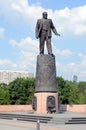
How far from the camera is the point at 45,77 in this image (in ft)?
79.7

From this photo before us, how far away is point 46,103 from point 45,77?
157 centimetres

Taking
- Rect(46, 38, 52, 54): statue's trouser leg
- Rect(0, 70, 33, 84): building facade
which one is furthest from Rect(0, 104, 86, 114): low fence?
Rect(0, 70, 33, 84): building facade

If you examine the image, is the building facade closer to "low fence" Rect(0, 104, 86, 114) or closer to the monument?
"low fence" Rect(0, 104, 86, 114)

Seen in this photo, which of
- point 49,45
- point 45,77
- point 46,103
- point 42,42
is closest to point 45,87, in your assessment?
point 45,77

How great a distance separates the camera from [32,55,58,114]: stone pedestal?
2397 centimetres

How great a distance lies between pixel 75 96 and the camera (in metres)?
49.6

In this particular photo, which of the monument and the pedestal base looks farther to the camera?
the monument

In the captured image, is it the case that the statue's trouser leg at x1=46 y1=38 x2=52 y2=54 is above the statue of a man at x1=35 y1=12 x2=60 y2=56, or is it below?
below

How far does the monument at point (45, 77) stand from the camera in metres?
24.0

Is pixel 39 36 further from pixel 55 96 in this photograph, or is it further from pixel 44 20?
pixel 55 96

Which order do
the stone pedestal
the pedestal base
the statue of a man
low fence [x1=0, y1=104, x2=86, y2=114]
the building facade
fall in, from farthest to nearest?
the building facade < low fence [x1=0, y1=104, x2=86, y2=114] < the statue of a man < the stone pedestal < the pedestal base

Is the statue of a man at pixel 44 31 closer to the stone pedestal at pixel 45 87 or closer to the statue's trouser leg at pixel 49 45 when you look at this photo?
the statue's trouser leg at pixel 49 45

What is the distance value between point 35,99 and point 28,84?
28040 mm

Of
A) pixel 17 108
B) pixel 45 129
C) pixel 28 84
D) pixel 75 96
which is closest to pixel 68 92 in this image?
pixel 75 96
